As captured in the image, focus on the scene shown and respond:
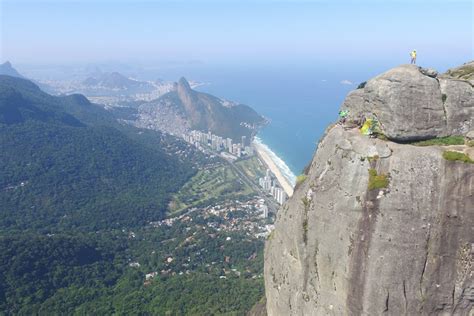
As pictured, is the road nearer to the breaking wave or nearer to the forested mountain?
the breaking wave

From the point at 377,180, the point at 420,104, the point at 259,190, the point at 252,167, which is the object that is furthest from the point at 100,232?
the point at 420,104

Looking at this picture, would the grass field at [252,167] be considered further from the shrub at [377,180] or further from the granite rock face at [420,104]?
the shrub at [377,180]

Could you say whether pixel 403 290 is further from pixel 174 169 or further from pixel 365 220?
pixel 174 169

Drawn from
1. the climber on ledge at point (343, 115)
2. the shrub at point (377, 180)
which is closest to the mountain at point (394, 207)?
the shrub at point (377, 180)

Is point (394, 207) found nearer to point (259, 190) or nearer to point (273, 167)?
point (259, 190)

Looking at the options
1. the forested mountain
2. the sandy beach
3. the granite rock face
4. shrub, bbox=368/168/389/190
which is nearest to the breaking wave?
the sandy beach

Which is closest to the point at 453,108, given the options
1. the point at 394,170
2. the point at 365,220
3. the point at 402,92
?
the point at 402,92
